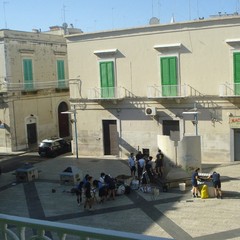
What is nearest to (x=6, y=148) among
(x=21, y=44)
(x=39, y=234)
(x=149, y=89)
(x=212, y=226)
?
(x=21, y=44)

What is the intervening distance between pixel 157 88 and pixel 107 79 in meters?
3.54

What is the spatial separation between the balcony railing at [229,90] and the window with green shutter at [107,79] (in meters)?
7.05

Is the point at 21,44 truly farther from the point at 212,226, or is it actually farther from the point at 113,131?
the point at 212,226

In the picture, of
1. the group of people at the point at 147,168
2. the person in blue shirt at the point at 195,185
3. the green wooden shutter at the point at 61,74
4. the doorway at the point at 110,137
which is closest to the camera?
the person in blue shirt at the point at 195,185

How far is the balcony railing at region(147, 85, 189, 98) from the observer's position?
25.3m

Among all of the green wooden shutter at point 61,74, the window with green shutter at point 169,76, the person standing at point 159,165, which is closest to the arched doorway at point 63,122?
the green wooden shutter at point 61,74

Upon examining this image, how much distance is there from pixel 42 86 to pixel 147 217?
72.2 feet

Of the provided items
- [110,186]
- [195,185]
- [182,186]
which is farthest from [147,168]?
[195,185]

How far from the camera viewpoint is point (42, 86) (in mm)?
35281

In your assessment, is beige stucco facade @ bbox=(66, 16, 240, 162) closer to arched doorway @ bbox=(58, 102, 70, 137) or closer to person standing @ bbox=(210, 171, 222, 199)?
person standing @ bbox=(210, 171, 222, 199)

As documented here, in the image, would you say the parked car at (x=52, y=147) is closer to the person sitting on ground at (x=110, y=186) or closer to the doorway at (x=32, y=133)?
the doorway at (x=32, y=133)

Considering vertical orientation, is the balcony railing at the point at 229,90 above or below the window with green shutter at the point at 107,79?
below

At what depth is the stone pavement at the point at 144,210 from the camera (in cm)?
1416

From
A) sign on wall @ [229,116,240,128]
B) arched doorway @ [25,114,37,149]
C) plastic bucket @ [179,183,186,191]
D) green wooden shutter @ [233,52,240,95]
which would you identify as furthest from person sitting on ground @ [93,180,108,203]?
arched doorway @ [25,114,37,149]
